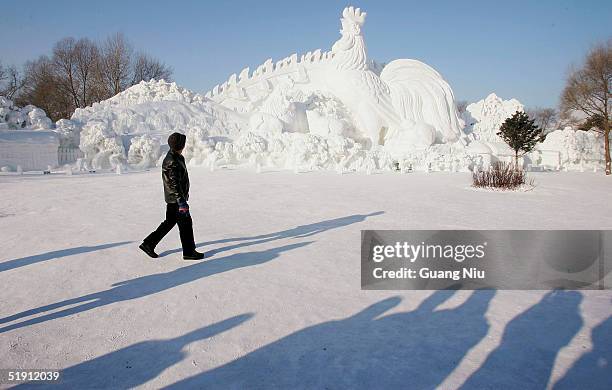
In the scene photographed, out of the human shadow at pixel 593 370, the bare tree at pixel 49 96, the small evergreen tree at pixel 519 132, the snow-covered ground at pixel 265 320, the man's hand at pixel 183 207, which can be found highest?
the bare tree at pixel 49 96

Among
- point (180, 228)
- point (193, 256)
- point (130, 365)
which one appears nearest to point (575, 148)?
point (193, 256)

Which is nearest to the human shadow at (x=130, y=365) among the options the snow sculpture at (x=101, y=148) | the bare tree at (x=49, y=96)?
the snow sculpture at (x=101, y=148)

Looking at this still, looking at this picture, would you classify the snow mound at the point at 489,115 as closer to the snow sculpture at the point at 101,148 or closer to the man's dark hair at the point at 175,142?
the snow sculpture at the point at 101,148

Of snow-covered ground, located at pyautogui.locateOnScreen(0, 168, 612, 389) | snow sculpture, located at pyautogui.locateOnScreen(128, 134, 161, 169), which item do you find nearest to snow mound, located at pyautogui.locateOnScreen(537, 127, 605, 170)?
snow-covered ground, located at pyautogui.locateOnScreen(0, 168, 612, 389)

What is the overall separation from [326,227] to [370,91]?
1513cm

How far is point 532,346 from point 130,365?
2.36 meters

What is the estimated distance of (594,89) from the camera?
19.4m

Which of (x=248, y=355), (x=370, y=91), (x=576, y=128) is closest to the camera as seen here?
(x=248, y=355)

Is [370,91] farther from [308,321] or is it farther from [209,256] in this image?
[308,321]

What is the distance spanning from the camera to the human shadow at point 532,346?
2.00 metres

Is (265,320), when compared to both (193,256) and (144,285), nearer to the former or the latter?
(144,285)

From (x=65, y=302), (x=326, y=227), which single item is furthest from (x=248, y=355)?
(x=326, y=227)

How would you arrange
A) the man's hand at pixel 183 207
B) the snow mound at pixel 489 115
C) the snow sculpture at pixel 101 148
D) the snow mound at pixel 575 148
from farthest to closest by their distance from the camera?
the snow mound at pixel 489 115
the snow mound at pixel 575 148
the snow sculpture at pixel 101 148
the man's hand at pixel 183 207

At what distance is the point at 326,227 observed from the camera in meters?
5.59
